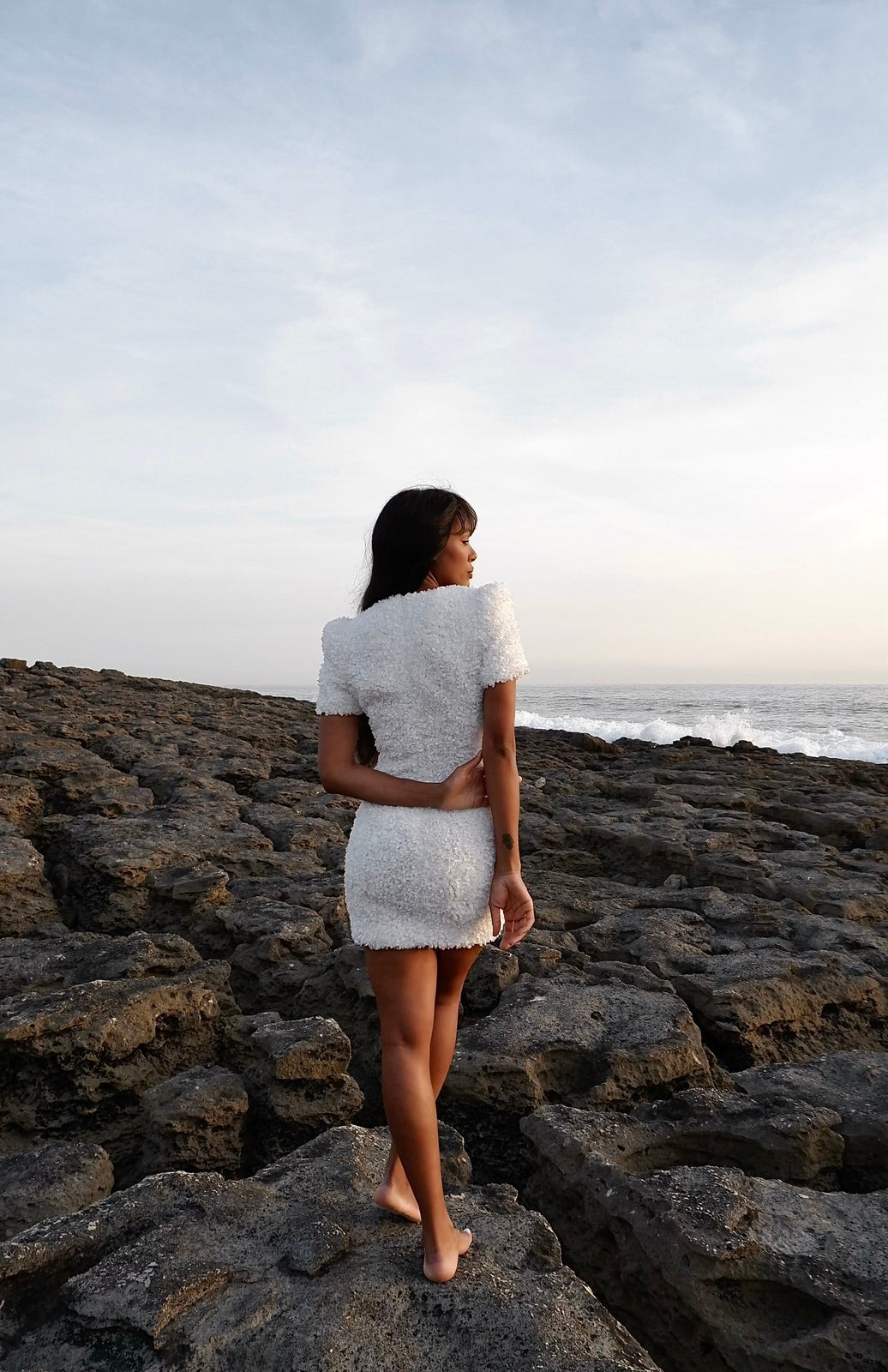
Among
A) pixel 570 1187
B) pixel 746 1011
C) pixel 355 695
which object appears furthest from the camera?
pixel 746 1011

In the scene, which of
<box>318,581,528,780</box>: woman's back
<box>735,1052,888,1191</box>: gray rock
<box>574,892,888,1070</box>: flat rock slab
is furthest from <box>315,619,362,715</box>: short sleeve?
<box>574,892,888,1070</box>: flat rock slab

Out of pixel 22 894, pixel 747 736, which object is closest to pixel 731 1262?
pixel 22 894

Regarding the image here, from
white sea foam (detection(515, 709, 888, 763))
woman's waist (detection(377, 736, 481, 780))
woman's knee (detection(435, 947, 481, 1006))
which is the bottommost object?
white sea foam (detection(515, 709, 888, 763))

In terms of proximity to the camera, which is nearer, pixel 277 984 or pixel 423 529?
pixel 423 529

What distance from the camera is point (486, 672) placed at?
6.31 ft

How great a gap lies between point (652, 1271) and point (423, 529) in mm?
1858

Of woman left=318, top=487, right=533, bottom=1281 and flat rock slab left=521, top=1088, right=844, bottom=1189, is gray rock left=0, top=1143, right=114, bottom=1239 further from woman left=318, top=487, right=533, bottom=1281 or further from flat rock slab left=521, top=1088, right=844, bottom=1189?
flat rock slab left=521, top=1088, right=844, bottom=1189

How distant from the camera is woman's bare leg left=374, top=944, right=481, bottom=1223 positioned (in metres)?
2.05

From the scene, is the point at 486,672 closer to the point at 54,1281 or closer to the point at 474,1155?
the point at 54,1281

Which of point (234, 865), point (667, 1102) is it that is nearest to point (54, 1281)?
point (667, 1102)

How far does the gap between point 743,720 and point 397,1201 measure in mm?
35721

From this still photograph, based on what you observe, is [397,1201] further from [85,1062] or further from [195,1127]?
[85,1062]

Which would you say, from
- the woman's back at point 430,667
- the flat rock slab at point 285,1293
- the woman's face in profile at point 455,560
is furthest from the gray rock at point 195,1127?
the woman's face in profile at point 455,560

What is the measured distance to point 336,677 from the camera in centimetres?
206
